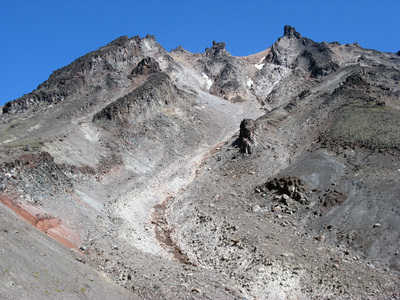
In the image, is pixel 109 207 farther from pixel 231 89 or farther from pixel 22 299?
pixel 231 89

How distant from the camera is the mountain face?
2088 cm

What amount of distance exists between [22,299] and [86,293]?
10.1 ft

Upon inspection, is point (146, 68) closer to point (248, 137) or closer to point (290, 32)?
point (248, 137)

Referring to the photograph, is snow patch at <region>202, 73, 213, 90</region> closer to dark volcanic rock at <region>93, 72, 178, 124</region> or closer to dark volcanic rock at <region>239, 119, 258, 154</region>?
dark volcanic rock at <region>93, 72, 178, 124</region>

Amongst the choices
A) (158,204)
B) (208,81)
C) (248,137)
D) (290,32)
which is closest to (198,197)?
(158,204)

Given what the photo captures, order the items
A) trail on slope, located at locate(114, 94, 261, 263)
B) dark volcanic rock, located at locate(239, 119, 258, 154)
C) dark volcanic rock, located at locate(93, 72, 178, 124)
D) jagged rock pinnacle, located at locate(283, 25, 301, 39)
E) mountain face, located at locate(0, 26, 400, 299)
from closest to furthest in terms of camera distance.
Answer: mountain face, located at locate(0, 26, 400, 299), trail on slope, located at locate(114, 94, 261, 263), dark volcanic rock, located at locate(239, 119, 258, 154), dark volcanic rock, located at locate(93, 72, 178, 124), jagged rock pinnacle, located at locate(283, 25, 301, 39)

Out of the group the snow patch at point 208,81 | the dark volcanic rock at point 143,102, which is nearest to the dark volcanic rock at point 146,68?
the dark volcanic rock at point 143,102

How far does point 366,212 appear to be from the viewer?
2734cm

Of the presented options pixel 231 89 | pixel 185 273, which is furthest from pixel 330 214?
pixel 231 89

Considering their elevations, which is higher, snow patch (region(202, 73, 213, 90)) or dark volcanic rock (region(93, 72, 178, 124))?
snow patch (region(202, 73, 213, 90))

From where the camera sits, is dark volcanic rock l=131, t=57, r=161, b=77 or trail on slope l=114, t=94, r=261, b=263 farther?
dark volcanic rock l=131, t=57, r=161, b=77

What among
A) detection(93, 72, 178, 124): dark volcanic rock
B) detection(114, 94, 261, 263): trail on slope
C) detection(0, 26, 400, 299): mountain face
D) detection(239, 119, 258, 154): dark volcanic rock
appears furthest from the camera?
detection(93, 72, 178, 124): dark volcanic rock

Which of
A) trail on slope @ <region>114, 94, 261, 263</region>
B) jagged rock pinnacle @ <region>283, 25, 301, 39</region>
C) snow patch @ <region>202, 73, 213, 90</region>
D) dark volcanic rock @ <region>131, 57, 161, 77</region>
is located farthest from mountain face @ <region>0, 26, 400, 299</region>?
jagged rock pinnacle @ <region>283, 25, 301, 39</region>

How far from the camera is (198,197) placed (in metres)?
36.5
